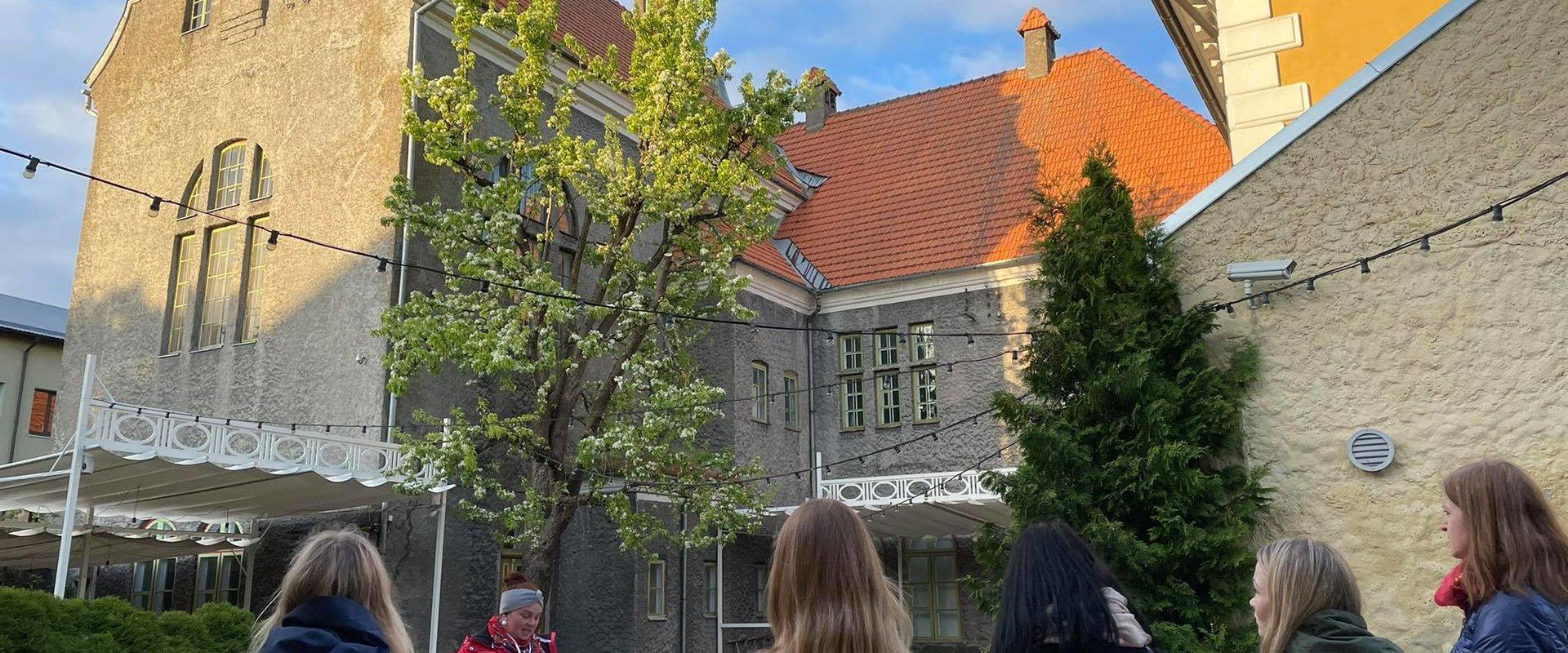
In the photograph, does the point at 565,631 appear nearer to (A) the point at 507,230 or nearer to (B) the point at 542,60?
(A) the point at 507,230

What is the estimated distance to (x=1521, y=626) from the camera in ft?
10.7

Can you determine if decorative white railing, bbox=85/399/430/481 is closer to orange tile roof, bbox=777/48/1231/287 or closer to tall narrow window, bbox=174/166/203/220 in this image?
tall narrow window, bbox=174/166/203/220

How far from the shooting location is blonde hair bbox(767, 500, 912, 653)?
279 centimetres

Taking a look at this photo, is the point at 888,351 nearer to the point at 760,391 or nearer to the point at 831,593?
the point at 760,391

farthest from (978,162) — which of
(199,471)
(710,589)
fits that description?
(199,471)

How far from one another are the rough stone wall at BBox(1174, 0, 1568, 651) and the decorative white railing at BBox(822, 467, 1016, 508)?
6.94 metres

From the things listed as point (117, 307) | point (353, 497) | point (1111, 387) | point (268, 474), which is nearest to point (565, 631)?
point (353, 497)

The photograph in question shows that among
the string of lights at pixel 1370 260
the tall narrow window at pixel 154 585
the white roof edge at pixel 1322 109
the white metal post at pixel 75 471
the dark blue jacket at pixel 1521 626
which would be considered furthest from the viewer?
the tall narrow window at pixel 154 585

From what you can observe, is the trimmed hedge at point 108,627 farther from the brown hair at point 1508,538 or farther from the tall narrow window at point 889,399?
the tall narrow window at point 889,399

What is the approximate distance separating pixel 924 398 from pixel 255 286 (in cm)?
1039

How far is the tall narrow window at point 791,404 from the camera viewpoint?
2025 cm

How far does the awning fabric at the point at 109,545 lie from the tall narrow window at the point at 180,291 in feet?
9.77

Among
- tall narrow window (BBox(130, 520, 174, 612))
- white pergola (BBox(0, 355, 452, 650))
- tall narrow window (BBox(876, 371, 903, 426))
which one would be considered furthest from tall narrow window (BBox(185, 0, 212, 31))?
tall narrow window (BBox(876, 371, 903, 426))

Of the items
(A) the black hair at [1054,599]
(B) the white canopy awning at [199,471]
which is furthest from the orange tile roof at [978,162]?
(A) the black hair at [1054,599]
